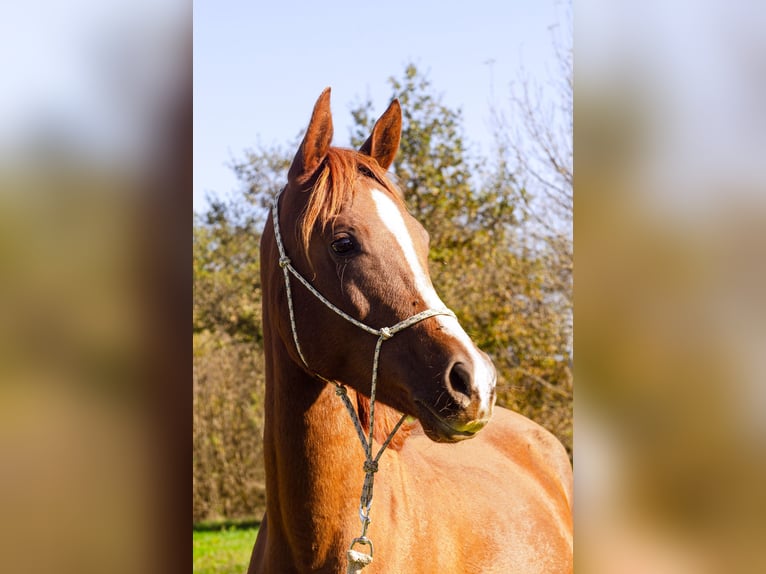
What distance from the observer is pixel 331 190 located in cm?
223

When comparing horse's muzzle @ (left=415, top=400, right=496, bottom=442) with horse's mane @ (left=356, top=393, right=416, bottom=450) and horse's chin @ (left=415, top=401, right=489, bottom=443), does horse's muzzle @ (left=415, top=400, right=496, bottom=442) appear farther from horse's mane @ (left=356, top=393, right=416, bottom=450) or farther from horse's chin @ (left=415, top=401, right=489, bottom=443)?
horse's mane @ (left=356, top=393, right=416, bottom=450)

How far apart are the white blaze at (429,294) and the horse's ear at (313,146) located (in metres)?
0.26

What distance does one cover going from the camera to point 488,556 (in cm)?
287

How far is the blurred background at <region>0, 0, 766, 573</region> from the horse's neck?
1452 mm

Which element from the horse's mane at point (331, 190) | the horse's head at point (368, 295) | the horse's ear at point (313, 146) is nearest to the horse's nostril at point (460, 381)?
the horse's head at point (368, 295)

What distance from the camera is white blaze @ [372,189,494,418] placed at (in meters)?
1.87
